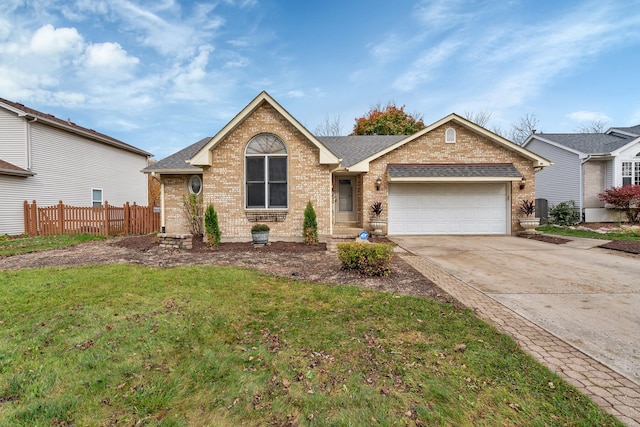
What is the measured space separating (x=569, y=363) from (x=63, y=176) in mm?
21821

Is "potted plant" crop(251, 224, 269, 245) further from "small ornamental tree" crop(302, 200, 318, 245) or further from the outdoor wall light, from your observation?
the outdoor wall light

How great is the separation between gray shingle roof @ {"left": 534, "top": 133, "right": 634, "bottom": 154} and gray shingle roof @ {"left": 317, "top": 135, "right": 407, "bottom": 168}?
10.3m

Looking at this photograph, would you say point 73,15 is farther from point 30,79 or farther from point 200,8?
point 30,79

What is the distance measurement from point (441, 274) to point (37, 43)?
18.4 metres

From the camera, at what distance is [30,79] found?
1648cm

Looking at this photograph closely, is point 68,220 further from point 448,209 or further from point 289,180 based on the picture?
point 448,209

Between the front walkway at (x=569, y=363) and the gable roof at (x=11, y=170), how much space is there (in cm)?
1881

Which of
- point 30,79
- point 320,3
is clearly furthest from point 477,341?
point 30,79

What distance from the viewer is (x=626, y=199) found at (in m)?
15.1

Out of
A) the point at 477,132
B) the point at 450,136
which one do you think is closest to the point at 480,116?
the point at 477,132

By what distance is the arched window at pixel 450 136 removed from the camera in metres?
13.6

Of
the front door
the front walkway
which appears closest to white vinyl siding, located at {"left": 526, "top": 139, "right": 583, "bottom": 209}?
the front door

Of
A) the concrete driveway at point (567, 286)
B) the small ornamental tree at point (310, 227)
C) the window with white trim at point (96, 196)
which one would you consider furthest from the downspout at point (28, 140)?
the concrete driveway at point (567, 286)

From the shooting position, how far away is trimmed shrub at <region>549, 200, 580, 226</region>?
16.4 metres
